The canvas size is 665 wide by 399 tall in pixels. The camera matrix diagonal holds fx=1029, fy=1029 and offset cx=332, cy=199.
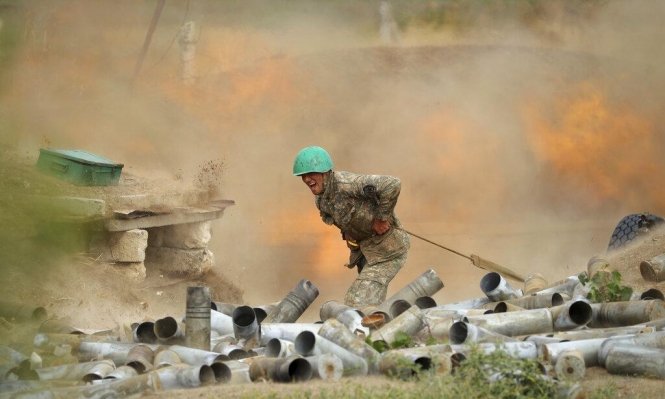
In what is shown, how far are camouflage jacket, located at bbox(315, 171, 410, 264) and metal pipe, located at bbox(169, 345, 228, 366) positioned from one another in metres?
2.93

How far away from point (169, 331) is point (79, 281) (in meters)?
4.17

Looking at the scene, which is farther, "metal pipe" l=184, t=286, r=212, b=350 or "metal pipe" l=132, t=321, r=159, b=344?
"metal pipe" l=132, t=321, r=159, b=344

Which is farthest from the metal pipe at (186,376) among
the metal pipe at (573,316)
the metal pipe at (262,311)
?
→ the metal pipe at (573,316)

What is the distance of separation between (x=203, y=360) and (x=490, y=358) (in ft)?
7.77

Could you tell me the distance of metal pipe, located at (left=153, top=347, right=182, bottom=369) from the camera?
749 centimetres

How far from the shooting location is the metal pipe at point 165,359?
749 cm

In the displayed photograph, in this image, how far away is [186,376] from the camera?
674 centimetres

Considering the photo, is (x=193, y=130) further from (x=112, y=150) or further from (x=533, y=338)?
(x=533, y=338)

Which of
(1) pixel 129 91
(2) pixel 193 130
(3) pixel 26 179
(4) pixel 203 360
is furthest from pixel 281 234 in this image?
(4) pixel 203 360

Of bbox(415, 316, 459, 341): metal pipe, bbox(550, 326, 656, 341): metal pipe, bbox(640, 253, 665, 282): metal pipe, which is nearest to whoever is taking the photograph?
bbox(550, 326, 656, 341): metal pipe

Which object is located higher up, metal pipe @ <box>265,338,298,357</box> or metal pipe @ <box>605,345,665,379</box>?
metal pipe @ <box>265,338,298,357</box>

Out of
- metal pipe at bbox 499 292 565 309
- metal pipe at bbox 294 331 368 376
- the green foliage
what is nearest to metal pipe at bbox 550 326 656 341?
the green foliage

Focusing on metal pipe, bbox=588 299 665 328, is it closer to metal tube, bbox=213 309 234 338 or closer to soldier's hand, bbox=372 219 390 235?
soldier's hand, bbox=372 219 390 235

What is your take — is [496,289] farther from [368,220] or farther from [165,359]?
[165,359]
